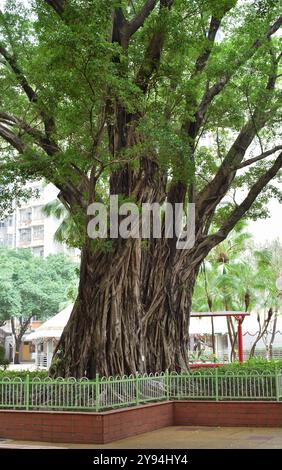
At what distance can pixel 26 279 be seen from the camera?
4316 centimetres

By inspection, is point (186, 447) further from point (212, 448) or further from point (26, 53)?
point (26, 53)

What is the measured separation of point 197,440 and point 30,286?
3384 centimetres

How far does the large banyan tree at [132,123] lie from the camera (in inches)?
416

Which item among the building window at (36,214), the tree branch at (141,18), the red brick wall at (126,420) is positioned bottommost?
the red brick wall at (126,420)

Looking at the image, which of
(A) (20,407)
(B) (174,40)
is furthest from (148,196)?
(A) (20,407)

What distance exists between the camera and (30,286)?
140 ft

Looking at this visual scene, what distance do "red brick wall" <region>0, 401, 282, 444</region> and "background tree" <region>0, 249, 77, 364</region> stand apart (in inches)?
1163

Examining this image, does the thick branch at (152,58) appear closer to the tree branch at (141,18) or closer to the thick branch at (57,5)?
the tree branch at (141,18)

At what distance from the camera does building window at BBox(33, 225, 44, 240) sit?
6078 cm

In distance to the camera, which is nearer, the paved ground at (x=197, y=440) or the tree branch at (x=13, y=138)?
the paved ground at (x=197, y=440)

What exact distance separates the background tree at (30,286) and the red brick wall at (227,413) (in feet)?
96.5

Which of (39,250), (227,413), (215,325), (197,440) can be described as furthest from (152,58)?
(39,250)

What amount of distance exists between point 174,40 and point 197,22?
1.25m

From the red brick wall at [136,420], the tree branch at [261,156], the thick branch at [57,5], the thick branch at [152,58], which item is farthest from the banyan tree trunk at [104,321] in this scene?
the thick branch at [57,5]
